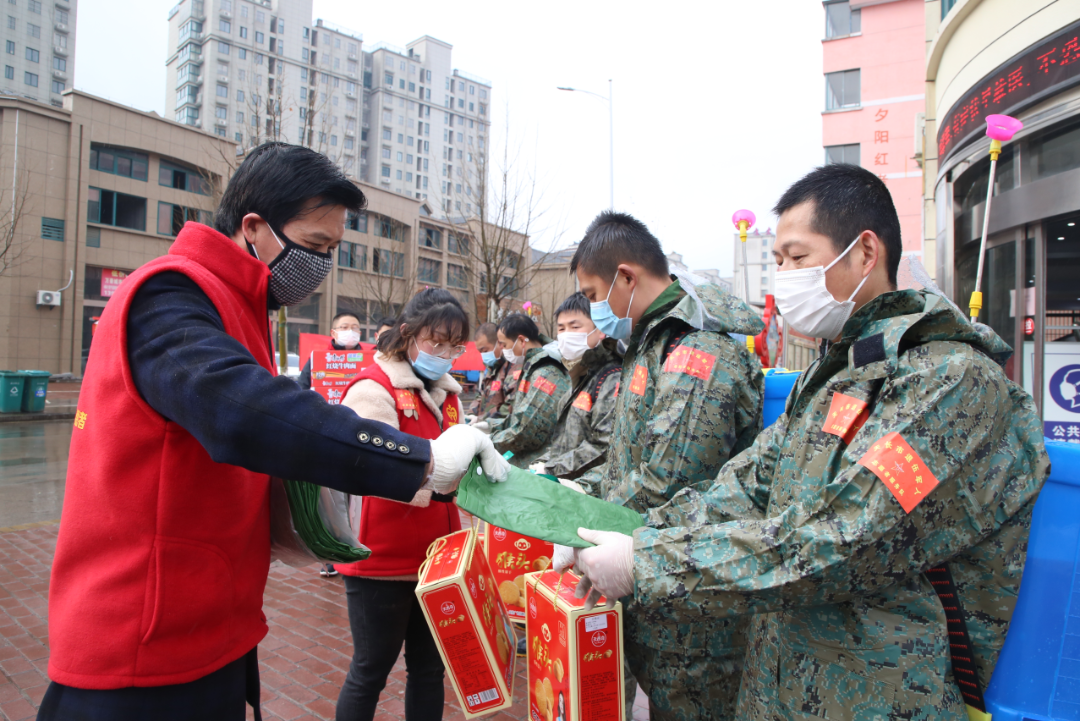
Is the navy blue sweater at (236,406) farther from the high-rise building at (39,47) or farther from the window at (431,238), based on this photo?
the high-rise building at (39,47)

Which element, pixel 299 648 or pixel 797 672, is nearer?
pixel 797 672

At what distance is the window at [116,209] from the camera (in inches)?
Result: 995

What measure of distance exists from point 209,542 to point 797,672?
4.46ft

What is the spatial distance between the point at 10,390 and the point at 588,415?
15.4 metres

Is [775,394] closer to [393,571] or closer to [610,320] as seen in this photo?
[610,320]

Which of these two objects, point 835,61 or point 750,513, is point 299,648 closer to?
point 750,513

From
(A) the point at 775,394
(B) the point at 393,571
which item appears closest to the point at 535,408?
(B) the point at 393,571

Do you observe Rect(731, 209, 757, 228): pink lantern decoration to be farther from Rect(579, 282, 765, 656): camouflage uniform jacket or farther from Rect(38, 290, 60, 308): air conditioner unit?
Rect(38, 290, 60, 308): air conditioner unit

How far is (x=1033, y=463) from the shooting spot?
1312 millimetres

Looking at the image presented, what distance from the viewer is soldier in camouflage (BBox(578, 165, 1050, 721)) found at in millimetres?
1262

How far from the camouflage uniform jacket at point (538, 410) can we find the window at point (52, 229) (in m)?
27.1

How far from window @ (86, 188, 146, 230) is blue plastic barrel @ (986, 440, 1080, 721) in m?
30.7

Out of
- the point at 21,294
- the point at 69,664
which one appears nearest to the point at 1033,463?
the point at 69,664

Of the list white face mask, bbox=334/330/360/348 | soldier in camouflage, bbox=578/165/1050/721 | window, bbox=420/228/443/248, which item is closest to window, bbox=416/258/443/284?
window, bbox=420/228/443/248
